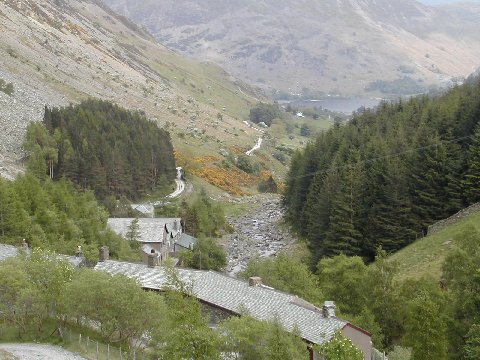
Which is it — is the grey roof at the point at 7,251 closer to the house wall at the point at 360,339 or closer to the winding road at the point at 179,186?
the house wall at the point at 360,339

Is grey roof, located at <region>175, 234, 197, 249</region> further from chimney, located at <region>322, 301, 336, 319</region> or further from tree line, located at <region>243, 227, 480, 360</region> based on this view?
chimney, located at <region>322, 301, 336, 319</region>

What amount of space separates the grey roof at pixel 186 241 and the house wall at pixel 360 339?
4566 centimetres

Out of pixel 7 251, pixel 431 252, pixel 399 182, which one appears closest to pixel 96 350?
pixel 7 251

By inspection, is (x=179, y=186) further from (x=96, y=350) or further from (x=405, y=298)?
(x=96, y=350)

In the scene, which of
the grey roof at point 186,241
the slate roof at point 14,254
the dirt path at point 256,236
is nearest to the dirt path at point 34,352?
the slate roof at point 14,254

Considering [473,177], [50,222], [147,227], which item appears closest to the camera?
[50,222]

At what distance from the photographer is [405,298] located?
42469 mm

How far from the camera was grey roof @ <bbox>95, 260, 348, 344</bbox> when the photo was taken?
34.0m

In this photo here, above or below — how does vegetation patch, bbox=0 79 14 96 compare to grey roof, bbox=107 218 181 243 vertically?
below

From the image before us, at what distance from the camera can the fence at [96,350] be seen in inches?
1261

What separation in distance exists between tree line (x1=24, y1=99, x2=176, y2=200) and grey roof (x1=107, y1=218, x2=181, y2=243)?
561 inches

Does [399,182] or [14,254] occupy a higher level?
[399,182]

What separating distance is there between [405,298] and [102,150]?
71836mm

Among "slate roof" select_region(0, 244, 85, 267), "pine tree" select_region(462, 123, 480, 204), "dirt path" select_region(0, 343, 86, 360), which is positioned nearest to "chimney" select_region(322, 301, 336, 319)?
"dirt path" select_region(0, 343, 86, 360)
